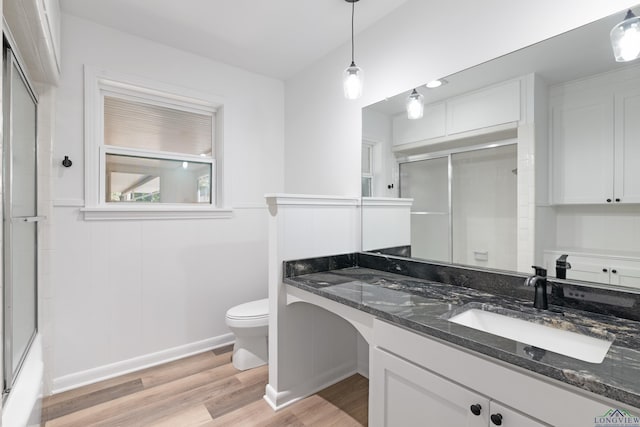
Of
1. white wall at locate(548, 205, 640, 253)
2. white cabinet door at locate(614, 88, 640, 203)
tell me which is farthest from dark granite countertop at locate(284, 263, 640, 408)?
white cabinet door at locate(614, 88, 640, 203)

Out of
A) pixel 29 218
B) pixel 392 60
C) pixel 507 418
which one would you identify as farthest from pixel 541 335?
pixel 29 218

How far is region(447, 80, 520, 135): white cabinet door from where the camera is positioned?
4.94 feet

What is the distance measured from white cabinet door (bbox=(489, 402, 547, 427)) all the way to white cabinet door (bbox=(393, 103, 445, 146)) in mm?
1360

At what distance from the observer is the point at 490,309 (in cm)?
131

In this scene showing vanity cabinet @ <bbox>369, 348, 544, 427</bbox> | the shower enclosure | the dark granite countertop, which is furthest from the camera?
the shower enclosure

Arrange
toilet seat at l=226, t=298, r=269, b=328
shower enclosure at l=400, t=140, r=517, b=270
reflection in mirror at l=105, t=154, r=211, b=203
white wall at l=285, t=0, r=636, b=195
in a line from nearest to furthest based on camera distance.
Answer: white wall at l=285, t=0, r=636, b=195
shower enclosure at l=400, t=140, r=517, b=270
toilet seat at l=226, t=298, r=269, b=328
reflection in mirror at l=105, t=154, r=211, b=203

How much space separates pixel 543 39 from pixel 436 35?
1.89 ft

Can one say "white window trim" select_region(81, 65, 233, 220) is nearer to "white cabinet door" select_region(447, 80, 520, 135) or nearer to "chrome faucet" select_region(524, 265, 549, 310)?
"white cabinet door" select_region(447, 80, 520, 135)

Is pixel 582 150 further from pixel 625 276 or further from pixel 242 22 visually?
pixel 242 22

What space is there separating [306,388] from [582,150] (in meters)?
1.96

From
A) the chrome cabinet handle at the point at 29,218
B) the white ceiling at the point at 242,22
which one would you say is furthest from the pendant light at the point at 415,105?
the chrome cabinet handle at the point at 29,218

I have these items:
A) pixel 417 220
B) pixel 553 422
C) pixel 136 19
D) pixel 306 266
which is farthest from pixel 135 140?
pixel 553 422

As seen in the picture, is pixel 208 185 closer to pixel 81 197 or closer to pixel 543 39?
pixel 81 197

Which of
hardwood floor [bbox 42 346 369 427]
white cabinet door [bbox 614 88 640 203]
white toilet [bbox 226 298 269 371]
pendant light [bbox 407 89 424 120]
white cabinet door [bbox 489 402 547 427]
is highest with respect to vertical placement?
pendant light [bbox 407 89 424 120]
